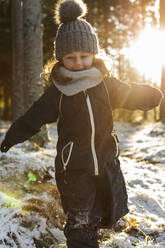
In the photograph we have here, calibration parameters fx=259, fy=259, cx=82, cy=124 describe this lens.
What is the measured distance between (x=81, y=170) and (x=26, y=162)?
5.88 ft

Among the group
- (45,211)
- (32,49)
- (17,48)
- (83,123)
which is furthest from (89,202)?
(17,48)

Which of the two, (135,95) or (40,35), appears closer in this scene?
(135,95)

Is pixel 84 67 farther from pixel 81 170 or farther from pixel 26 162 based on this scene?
pixel 26 162

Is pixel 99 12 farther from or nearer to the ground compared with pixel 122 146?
farther from the ground

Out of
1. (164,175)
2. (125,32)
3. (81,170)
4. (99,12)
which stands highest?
(99,12)

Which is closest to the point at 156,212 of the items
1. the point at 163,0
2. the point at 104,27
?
the point at 163,0

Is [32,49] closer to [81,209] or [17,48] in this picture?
[17,48]

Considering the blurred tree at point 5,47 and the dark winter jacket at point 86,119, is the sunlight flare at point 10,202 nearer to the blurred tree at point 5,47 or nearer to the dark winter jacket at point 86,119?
the dark winter jacket at point 86,119

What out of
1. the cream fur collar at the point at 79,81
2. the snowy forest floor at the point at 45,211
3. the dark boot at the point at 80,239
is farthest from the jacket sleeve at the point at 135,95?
the snowy forest floor at the point at 45,211

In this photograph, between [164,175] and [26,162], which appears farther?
[164,175]

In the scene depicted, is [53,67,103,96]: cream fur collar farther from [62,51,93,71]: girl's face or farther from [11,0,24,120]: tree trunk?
[11,0,24,120]: tree trunk

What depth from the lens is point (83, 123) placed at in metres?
2.37

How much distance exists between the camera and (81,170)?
94.6 inches

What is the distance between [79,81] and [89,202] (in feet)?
3.67
